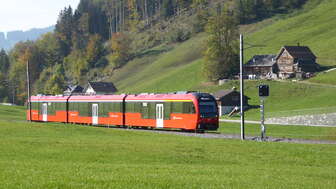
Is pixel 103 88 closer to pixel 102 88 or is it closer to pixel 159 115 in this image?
pixel 102 88

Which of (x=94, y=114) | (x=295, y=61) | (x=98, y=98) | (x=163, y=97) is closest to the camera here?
(x=163, y=97)

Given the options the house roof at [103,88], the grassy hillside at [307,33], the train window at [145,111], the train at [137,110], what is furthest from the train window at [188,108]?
the house roof at [103,88]

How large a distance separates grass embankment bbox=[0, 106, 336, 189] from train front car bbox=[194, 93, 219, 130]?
49.6 feet

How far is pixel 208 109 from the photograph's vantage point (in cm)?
4719

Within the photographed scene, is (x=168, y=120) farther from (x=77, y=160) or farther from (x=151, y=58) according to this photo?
(x=151, y=58)

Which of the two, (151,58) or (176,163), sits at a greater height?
(151,58)

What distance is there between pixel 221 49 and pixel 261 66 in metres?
16.5

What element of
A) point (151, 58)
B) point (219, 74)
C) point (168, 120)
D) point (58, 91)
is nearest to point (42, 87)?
point (58, 91)

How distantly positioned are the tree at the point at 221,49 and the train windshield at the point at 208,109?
74.8 metres

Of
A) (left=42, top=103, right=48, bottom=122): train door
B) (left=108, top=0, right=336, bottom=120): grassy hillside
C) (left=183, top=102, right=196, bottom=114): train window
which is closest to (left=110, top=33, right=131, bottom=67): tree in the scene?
(left=108, top=0, right=336, bottom=120): grassy hillside

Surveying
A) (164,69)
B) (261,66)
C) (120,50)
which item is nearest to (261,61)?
(261,66)

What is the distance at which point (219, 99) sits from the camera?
100625 mm

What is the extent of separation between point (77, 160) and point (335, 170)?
1000 cm

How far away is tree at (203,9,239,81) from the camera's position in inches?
4815
